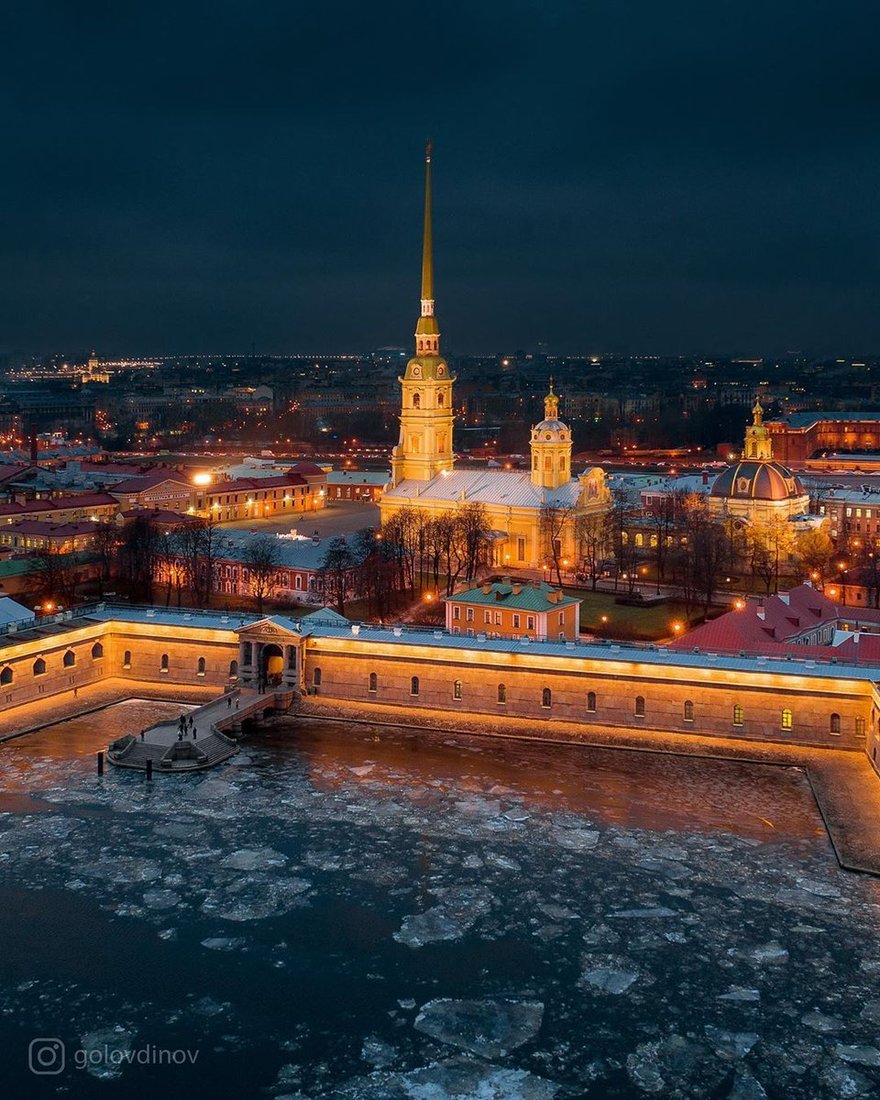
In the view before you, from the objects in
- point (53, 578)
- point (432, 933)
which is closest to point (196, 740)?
point (432, 933)

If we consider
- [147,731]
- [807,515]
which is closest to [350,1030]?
[147,731]

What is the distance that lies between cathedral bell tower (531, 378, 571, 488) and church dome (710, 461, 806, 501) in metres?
6.86

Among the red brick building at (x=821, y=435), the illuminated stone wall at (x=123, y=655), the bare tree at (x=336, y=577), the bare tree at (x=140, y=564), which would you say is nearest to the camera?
the illuminated stone wall at (x=123, y=655)

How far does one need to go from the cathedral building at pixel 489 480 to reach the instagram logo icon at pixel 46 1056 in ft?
120

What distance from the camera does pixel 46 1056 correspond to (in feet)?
54.7

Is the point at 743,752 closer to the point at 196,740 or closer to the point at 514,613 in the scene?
the point at 514,613

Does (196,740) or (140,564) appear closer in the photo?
(196,740)

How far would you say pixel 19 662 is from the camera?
32594mm

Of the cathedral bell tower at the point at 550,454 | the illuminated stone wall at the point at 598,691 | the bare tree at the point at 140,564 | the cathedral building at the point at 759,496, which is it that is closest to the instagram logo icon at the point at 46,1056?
the illuminated stone wall at the point at 598,691

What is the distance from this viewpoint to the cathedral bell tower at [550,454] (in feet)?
179

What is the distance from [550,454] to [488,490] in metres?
3.03

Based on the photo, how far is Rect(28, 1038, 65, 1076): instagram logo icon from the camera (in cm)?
1641

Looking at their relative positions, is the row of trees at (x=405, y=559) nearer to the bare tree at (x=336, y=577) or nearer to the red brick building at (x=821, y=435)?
the bare tree at (x=336, y=577)

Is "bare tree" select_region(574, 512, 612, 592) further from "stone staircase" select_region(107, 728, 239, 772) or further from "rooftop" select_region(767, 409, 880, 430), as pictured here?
"rooftop" select_region(767, 409, 880, 430)
